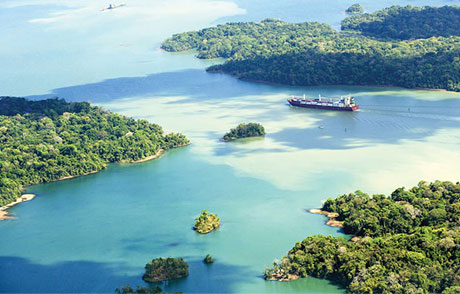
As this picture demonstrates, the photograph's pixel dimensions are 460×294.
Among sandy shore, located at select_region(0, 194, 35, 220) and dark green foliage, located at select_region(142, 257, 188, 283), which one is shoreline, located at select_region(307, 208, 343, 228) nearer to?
dark green foliage, located at select_region(142, 257, 188, 283)

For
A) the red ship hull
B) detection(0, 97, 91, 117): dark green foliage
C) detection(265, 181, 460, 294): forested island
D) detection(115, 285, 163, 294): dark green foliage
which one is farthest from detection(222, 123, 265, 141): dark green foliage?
detection(115, 285, 163, 294): dark green foliage

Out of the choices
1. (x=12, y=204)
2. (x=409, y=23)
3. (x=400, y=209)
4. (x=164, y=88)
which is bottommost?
(x=12, y=204)

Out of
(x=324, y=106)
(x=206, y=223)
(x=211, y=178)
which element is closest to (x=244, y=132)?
(x=211, y=178)

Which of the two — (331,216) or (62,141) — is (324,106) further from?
(331,216)

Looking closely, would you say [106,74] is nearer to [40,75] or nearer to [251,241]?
[40,75]

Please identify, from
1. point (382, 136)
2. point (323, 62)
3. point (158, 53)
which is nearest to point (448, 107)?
point (382, 136)

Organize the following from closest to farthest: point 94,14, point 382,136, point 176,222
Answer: point 176,222 < point 382,136 < point 94,14
